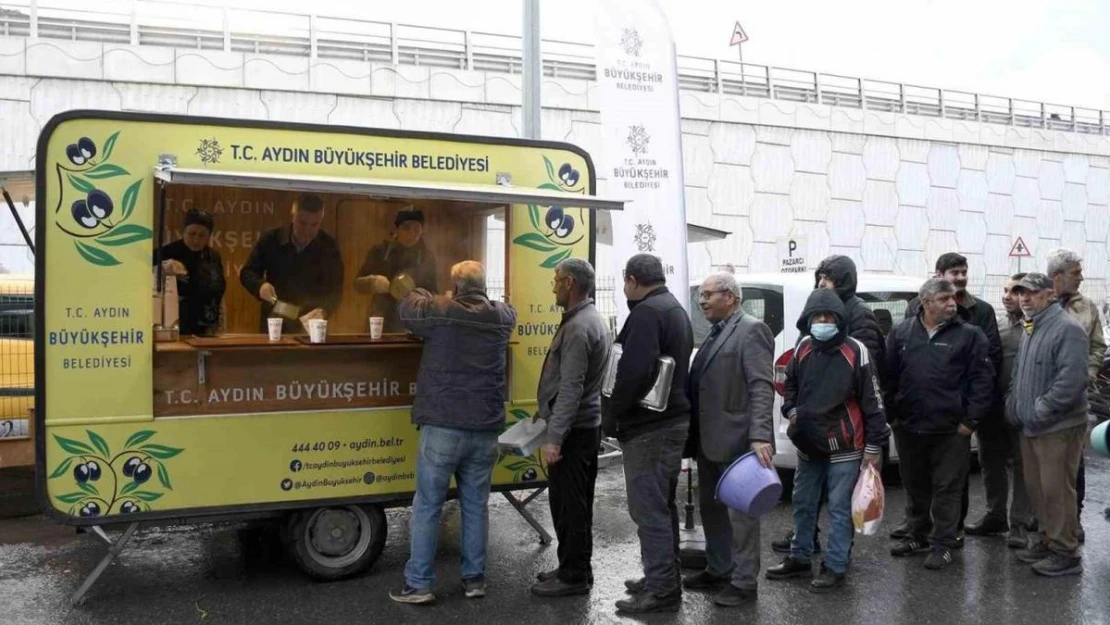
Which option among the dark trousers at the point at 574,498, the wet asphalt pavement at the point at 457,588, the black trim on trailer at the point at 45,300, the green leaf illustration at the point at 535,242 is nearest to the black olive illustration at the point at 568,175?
the green leaf illustration at the point at 535,242

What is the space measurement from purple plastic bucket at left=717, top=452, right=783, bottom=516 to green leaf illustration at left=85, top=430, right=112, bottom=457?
306 centimetres

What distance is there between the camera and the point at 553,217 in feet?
20.1

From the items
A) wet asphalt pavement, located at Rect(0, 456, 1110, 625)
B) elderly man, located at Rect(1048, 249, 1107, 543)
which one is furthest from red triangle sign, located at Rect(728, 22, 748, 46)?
wet asphalt pavement, located at Rect(0, 456, 1110, 625)

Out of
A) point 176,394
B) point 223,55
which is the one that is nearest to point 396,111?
point 223,55

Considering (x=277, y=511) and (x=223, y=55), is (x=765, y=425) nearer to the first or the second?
(x=277, y=511)

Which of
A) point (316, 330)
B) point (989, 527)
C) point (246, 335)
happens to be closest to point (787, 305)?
point (989, 527)

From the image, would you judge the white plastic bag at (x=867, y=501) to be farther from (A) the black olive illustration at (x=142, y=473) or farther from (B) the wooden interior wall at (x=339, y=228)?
(A) the black olive illustration at (x=142, y=473)

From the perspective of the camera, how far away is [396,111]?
1747 centimetres

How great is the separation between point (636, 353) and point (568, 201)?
1.13 m

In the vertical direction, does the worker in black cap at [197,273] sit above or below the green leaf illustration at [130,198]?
below

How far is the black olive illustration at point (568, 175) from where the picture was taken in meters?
6.12

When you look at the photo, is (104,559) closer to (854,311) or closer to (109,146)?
(109,146)

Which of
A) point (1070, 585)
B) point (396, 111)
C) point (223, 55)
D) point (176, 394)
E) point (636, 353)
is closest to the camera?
point (636, 353)

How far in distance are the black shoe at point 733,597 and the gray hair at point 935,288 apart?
6.62 feet
